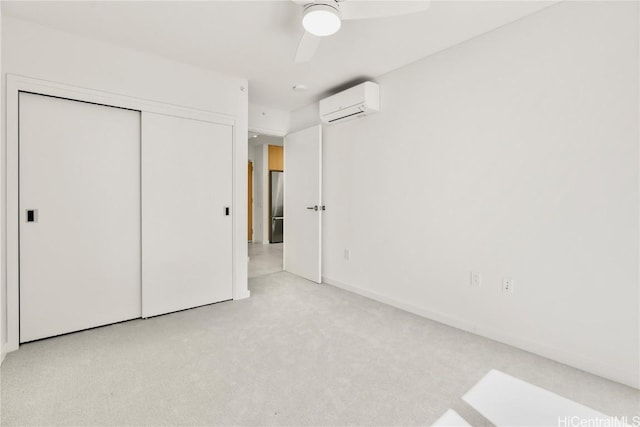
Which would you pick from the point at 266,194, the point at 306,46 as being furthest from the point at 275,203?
the point at 306,46

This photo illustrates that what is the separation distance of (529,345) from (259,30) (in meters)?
3.08

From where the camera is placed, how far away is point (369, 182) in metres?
3.42

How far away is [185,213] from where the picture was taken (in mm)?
3031

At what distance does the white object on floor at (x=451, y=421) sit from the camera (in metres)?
1.45

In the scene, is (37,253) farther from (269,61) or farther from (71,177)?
(269,61)

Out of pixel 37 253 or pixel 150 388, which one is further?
pixel 37 253

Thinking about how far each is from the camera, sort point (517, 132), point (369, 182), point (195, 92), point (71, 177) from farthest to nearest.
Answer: point (369, 182) < point (195, 92) < point (71, 177) < point (517, 132)

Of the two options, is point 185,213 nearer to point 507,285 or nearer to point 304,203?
point 304,203

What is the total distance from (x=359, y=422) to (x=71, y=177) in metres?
2.73

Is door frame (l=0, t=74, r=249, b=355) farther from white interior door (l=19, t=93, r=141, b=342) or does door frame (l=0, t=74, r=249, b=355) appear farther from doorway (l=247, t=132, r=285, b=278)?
doorway (l=247, t=132, r=285, b=278)

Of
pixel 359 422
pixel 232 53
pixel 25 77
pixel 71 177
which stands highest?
pixel 232 53

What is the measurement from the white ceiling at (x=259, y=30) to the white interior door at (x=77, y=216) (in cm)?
64

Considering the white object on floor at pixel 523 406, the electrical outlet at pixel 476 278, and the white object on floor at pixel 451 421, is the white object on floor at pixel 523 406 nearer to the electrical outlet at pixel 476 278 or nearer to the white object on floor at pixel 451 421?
the white object on floor at pixel 451 421

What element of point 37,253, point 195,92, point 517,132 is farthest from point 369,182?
point 37,253
